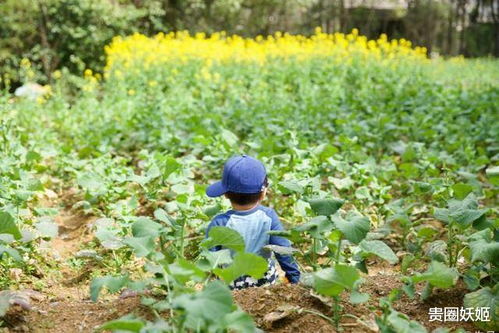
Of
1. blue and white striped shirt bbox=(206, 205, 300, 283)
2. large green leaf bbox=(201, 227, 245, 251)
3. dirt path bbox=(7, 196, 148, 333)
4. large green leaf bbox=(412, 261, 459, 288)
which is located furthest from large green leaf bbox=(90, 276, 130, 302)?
large green leaf bbox=(412, 261, 459, 288)

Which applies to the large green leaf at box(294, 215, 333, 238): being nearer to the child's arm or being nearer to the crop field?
the crop field

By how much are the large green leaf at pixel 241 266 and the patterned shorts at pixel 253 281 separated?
2.98 ft

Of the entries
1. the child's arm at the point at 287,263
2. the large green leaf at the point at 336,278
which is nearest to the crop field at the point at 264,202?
the large green leaf at the point at 336,278

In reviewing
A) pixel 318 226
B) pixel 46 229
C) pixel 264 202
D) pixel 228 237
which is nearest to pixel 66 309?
pixel 46 229

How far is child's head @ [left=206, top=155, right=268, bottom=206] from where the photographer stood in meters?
3.01

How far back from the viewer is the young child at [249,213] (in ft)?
9.91

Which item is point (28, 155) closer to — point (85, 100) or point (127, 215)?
point (127, 215)

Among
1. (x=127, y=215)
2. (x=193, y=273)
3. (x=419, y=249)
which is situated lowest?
(x=419, y=249)

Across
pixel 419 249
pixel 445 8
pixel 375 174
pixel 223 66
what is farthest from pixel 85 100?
pixel 445 8

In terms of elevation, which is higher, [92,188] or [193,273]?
[193,273]

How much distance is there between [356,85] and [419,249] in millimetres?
6258

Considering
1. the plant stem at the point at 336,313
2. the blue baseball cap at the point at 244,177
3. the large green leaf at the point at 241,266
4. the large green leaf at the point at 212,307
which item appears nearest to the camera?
the large green leaf at the point at 212,307

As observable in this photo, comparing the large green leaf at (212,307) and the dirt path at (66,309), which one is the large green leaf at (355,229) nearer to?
the large green leaf at (212,307)

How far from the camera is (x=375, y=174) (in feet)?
17.4
